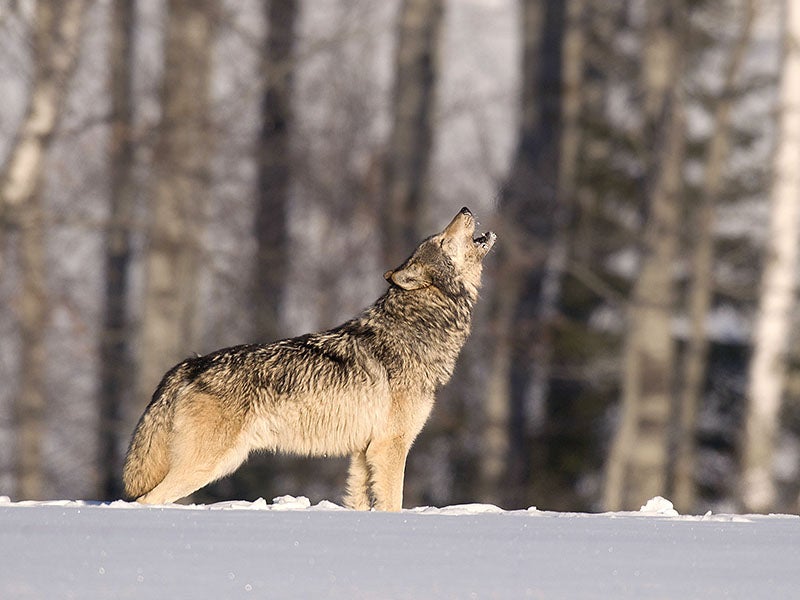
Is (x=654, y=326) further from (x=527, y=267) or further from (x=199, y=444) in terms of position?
(x=199, y=444)

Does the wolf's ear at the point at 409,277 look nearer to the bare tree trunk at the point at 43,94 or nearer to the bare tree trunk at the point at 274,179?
the bare tree trunk at the point at 43,94

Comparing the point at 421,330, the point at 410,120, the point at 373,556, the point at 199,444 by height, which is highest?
the point at 410,120

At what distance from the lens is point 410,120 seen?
2222 cm

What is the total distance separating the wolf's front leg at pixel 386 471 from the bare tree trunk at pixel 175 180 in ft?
34.4

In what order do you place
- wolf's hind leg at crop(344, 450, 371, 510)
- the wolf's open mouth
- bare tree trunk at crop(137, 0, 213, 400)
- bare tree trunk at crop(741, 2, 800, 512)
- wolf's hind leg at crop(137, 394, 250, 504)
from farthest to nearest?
bare tree trunk at crop(137, 0, 213, 400), bare tree trunk at crop(741, 2, 800, 512), the wolf's open mouth, wolf's hind leg at crop(344, 450, 371, 510), wolf's hind leg at crop(137, 394, 250, 504)

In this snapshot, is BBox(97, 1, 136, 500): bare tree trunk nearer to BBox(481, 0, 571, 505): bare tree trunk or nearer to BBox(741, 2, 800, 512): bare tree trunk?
BBox(481, 0, 571, 505): bare tree trunk

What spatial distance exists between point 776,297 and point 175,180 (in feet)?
24.8

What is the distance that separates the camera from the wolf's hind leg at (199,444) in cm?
812

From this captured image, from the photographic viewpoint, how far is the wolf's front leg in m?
8.28

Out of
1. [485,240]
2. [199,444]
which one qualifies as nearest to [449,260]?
[485,240]

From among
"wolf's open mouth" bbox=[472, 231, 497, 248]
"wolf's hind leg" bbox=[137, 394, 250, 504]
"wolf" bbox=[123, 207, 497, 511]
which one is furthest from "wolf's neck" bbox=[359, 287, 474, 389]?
"wolf's hind leg" bbox=[137, 394, 250, 504]

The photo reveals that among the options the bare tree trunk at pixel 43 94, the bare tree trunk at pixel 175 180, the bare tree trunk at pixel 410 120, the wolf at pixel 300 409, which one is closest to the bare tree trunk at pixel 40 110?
the bare tree trunk at pixel 43 94

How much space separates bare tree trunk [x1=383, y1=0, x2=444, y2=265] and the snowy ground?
15.3 meters

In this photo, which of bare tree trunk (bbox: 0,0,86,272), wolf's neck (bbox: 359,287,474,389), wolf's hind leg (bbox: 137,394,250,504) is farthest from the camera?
bare tree trunk (bbox: 0,0,86,272)
